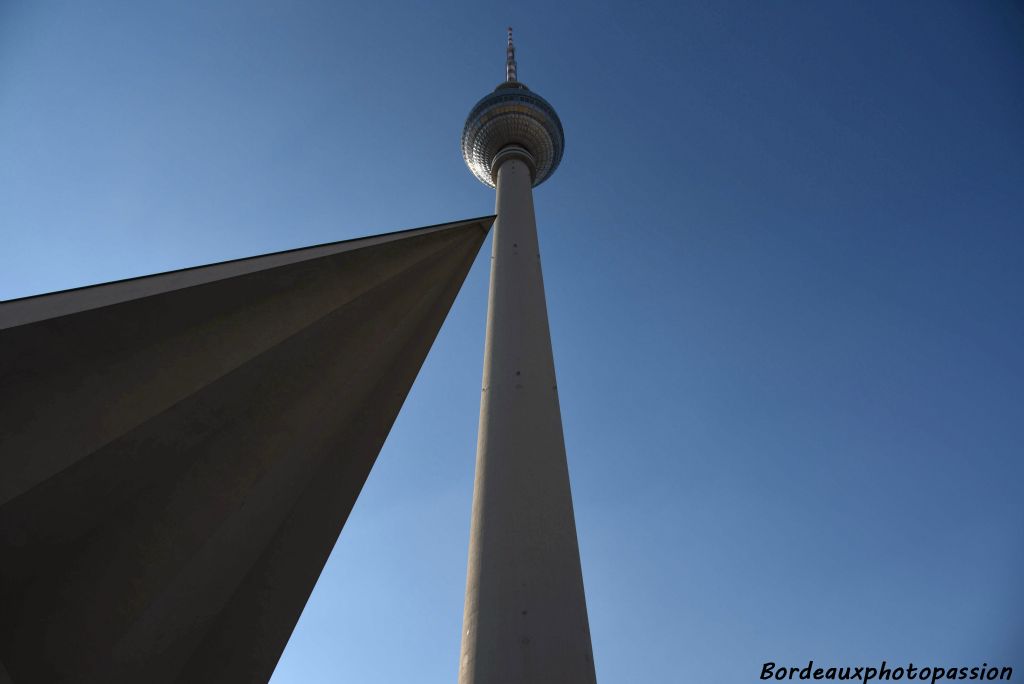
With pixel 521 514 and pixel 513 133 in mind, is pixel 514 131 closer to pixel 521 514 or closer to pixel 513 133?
pixel 513 133

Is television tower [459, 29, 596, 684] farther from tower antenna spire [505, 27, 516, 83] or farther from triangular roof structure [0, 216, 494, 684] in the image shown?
tower antenna spire [505, 27, 516, 83]

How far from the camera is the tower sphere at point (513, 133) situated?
34625 mm

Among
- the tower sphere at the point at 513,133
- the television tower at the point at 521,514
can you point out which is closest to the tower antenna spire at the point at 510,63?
the tower sphere at the point at 513,133

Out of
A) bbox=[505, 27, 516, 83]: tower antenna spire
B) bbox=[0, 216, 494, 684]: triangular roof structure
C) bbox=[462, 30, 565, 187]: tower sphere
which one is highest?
bbox=[505, 27, 516, 83]: tower antenna spire

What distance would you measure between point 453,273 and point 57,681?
7.30 metres

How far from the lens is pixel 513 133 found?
34531mm

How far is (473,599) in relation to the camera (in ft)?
38.5

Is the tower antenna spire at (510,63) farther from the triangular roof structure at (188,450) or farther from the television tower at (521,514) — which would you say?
the triangular roof structure at (188,450)

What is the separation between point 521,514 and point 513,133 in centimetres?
2705

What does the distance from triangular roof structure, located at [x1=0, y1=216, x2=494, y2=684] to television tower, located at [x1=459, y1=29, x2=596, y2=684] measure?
4046 mm

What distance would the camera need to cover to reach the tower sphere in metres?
34.6

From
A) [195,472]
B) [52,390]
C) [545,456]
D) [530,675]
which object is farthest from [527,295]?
[52,390]

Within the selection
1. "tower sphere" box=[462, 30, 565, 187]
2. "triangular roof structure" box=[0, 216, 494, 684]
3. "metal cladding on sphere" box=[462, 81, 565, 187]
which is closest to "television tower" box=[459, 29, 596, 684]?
"triangular roof structure" box=[0, 216, 494, 684]

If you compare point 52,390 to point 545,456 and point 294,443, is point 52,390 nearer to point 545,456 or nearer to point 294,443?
point 294,443
